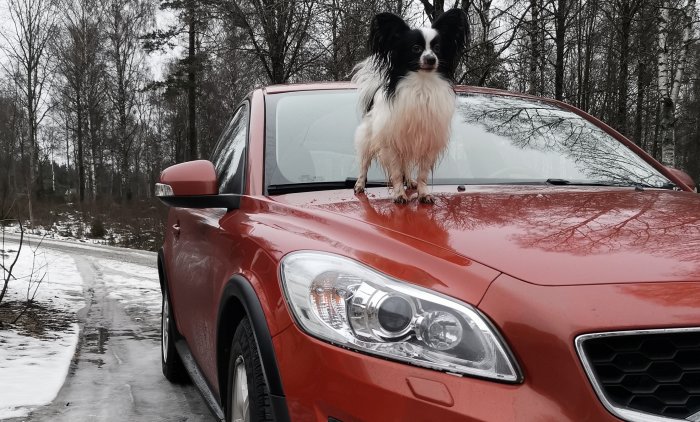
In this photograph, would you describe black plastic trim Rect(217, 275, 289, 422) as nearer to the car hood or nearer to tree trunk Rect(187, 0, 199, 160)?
the car hood

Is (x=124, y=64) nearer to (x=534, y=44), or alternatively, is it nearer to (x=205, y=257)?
(x=534, y=44)

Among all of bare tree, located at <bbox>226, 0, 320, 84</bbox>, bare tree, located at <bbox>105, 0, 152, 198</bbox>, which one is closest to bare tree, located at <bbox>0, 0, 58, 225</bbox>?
bare tree, located at <bbox>105, 0, 152, 198</bbox>

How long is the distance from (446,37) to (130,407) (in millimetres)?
2698

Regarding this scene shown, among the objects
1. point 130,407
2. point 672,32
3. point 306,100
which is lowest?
point 130,407

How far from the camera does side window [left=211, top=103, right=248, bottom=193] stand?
306 cm

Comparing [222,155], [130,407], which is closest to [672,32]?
[222,155]

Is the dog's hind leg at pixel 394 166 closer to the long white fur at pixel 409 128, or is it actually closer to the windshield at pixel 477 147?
the long white fur at pixel 409 128

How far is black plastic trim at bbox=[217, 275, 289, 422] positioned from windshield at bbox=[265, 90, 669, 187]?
0.74 meters

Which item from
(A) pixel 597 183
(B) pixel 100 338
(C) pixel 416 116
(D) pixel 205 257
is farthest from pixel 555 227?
(B) pixel 100 338

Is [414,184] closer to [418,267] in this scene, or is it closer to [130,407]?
[418,267]

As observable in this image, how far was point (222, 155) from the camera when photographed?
3.88 m

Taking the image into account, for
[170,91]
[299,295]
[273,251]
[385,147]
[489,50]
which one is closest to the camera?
[299,295]

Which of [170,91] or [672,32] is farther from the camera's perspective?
[170,91]

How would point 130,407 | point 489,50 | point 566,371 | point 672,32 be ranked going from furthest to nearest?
point 672,32 < point 489,50 < point 130,407 < point 566,371
